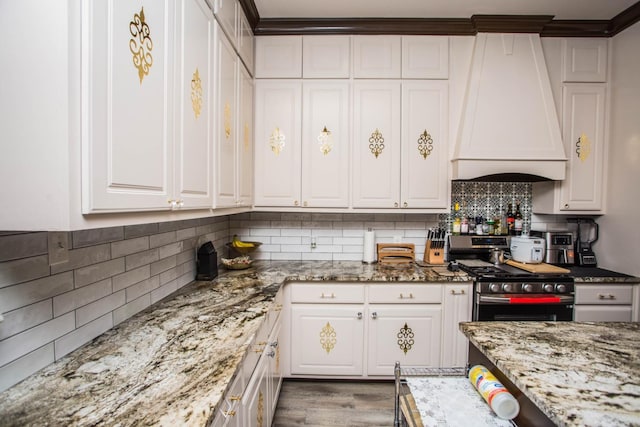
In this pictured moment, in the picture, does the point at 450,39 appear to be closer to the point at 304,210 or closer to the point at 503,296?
the point at 304,210

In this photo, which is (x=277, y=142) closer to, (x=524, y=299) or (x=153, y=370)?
(x=153, y=370)

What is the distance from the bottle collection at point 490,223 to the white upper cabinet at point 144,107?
2.34 m

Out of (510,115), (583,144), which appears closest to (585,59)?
(583,144)

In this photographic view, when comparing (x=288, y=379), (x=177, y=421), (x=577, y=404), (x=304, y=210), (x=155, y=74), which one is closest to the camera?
(x=177, y=421)

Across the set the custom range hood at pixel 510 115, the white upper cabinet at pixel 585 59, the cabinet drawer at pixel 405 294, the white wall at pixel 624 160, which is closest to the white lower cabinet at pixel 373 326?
the cabinet drawer at pixel 405 294

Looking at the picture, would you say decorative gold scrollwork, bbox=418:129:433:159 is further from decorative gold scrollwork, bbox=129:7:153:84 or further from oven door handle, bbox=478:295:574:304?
decorative gold scrollwork, bbox=129:7:153:84

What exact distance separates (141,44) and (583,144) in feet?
10.7

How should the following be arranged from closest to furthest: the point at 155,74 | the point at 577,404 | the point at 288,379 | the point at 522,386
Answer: the point at 577,404 < the point at 522,386 < the point at 155,74 < the point at 288,379

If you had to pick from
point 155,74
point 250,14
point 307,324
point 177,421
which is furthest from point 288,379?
point 250,14

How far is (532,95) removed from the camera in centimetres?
258

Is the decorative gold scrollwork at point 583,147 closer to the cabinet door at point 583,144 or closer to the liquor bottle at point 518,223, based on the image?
the cabinet door at point 583,144

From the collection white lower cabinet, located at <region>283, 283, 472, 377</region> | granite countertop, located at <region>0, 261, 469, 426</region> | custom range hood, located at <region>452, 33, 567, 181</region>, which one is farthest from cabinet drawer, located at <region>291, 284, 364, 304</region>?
custom range hood, located at <region>452, 33, 567, 181</region>

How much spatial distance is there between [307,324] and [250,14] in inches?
95.7

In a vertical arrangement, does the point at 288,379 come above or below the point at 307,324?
below
